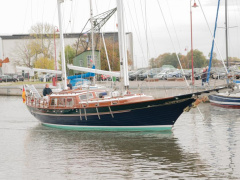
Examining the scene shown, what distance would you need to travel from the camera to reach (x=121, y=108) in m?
25.9

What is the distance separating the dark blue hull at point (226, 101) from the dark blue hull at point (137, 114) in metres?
12.4

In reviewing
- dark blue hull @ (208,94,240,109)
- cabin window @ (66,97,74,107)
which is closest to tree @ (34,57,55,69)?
dark blue hull @ (208,94,240,109)

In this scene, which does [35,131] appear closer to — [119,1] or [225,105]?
[119,1]

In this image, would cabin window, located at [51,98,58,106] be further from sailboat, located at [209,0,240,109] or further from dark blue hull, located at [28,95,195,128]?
sailboat, located at [209,0,240,109]

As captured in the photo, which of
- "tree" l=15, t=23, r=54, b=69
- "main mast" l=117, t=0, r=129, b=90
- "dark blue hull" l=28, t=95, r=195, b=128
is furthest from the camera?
"tree" l=15, t=23, r=54, b=69

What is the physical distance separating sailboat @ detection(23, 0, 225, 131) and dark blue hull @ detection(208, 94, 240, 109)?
12.3m

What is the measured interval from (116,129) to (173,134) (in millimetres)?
3301

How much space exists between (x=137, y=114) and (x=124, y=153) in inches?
190

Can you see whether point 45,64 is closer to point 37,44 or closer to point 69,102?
point 37,44

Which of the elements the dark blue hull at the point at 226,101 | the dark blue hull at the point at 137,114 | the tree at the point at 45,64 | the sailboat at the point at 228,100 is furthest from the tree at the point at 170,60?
the dark blue hull at the point at 137,114

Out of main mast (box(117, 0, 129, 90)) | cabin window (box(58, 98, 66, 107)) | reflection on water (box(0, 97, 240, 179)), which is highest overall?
main mast (box(117, 0, 129, 90))

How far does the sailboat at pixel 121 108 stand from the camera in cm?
2577

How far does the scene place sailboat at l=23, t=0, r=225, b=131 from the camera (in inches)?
1014

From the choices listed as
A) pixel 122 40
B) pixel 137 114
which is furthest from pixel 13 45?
pixel 137 114
